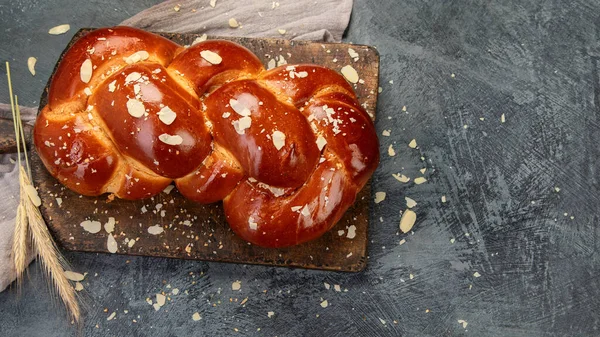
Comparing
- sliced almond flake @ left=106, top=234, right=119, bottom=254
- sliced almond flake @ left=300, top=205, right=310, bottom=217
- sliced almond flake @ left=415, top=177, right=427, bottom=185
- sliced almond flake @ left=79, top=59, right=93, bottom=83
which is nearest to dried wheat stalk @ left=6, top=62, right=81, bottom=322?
sliced almond flake @ left=106, top=234, right=119, bottom=254

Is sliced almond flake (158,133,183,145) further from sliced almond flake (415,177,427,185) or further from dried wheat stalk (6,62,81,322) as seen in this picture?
sliced almond flake (415,177,427,185)

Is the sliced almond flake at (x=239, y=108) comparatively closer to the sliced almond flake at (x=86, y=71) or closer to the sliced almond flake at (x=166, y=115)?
the sliced almond flake at (x=166, y=115)

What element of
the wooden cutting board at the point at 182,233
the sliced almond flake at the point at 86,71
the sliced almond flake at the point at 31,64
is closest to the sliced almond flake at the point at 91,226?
the wooden cutting board at the point at 182,233

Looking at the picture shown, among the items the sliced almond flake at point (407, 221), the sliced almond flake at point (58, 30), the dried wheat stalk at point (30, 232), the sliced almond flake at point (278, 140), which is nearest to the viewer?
the sliced almond flake at point (278, 140)

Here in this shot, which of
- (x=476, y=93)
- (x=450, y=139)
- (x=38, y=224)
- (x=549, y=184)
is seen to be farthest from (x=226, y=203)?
(x=549, y=184)

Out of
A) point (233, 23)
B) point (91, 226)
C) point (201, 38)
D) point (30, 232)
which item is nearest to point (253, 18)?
point (233, 23)

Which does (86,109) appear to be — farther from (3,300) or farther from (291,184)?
(3,300)

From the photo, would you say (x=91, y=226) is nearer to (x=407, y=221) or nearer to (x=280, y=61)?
(x=280, y=61)
